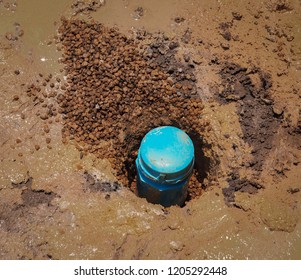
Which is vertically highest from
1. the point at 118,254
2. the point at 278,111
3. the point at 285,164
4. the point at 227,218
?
the point at 278,111

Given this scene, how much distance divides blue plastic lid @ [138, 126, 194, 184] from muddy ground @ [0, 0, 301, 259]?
209 millimetres

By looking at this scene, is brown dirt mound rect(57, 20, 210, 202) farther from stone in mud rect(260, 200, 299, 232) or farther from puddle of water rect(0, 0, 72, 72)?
stone in mud rect(260, 200, 299, 232)

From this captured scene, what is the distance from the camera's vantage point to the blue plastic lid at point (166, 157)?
292 centimetres

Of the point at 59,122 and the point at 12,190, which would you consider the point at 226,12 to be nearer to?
the point at 59,122

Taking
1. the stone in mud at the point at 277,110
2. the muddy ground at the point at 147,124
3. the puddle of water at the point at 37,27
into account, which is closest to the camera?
the muddy ground at the point at 147,124

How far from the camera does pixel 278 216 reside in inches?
114

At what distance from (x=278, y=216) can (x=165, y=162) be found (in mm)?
818

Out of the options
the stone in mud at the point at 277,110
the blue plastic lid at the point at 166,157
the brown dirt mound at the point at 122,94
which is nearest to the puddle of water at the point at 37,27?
the brown dirt mound at the point at 122,94

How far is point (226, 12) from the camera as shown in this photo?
3.71 m

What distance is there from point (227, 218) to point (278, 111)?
0.91 metres

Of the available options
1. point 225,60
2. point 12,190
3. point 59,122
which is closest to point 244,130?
point 225,60

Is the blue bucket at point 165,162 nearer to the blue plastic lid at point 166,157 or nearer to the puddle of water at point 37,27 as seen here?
the blue plastic lid at point 166,157

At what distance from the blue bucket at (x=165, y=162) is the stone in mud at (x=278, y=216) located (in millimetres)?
570

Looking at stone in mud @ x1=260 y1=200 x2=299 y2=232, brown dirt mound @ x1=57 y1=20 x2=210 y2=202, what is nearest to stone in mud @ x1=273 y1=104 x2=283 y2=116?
brown dirt mound @ x1=57 y1=20 x2=210 y2=202
